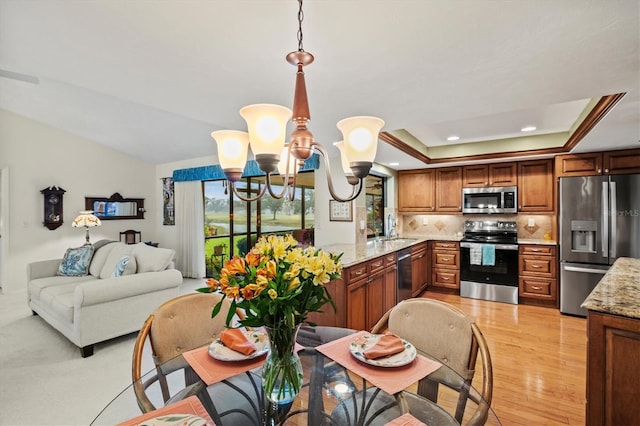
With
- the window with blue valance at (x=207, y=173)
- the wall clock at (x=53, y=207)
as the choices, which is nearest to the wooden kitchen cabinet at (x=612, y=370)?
the window with blue valance at (x=207, y=173)

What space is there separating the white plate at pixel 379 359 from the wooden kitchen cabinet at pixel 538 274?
396 centimetres

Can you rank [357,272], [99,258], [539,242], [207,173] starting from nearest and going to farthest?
[357,272], [99,258], [539,242], [207,173]

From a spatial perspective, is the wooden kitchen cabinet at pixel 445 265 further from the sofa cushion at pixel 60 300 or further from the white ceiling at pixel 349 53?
the sofa cushion at pixel 60 300

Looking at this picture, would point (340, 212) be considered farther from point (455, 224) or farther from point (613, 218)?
point (613, 218)

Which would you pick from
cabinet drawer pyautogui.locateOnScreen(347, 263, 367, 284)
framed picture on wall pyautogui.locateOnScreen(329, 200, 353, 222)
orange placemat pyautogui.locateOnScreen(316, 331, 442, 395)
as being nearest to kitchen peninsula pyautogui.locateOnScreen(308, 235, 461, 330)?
cabinet drawer pyautogui.locateOnScreen(347, 263, 367, 284)

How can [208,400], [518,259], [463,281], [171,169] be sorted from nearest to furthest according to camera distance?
[208,400], [518,259], [463,281], [171,169]

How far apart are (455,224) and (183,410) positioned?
535 cm

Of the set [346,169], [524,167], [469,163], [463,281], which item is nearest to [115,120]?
[346,169]

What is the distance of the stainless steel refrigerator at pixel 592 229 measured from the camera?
3.64 metres

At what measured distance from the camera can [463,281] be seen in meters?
4.82

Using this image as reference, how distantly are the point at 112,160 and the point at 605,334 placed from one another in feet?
25.4

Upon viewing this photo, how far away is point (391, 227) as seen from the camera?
17.9 feet

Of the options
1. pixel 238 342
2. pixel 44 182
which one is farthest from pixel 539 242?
pixel 44 182

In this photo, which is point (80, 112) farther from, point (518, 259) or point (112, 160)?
point (518, 259)
